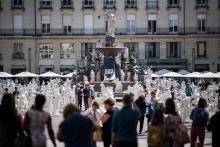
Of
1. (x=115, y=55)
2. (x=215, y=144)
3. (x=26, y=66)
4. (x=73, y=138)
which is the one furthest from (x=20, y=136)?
(x=26, y=66)

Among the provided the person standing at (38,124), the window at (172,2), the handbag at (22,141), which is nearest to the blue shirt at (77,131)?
the handbag at (22,141)

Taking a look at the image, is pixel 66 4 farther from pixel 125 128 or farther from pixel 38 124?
pixel 38 124

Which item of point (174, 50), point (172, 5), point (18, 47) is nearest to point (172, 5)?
point (172, 5)

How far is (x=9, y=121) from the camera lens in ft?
35.9

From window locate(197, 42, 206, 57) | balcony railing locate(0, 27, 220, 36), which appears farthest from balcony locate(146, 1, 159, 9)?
window locate(197, 42, 206, 57)

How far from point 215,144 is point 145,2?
201 ft

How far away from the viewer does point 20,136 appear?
35.5 feet

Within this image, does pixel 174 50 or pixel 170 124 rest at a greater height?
pixel 174 50

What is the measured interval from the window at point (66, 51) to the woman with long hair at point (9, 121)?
200ft

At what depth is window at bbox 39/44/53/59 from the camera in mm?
71938

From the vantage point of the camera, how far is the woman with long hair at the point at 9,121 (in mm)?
10906

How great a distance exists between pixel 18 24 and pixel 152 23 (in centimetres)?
→ 1600

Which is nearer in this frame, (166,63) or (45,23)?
(166,63)

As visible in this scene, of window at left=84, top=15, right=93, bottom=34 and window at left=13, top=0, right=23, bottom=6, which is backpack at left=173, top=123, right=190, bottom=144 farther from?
window at left=13, top=0, right=23, bottom=6
